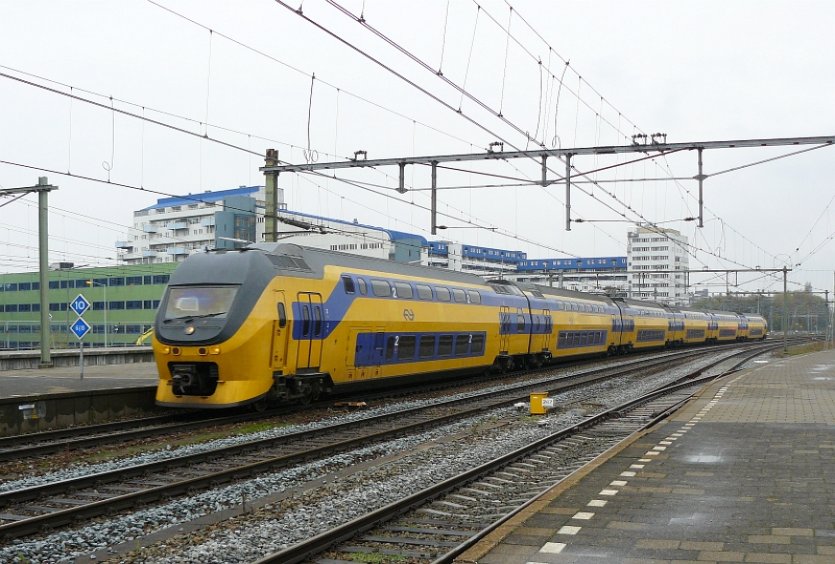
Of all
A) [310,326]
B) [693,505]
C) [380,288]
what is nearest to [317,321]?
[310,326]

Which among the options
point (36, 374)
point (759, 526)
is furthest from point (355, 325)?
point (759, 526)

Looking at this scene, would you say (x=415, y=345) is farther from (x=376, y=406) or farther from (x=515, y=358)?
(x=515, y=358)

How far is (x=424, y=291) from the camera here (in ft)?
80.0

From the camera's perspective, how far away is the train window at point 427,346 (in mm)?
24125

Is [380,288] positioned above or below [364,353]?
above

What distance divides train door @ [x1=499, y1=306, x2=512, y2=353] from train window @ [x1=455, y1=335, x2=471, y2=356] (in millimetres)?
3119

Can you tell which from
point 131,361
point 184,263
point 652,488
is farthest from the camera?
point 131,361

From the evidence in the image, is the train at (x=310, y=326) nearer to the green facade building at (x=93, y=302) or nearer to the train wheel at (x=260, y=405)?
the train wheel at (x=260, y=405)

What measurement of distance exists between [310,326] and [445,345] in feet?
24.9

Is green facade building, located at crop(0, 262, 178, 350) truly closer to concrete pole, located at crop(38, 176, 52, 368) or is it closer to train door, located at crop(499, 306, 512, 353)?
concrete pole, located at crop(38, 176, 52, 368)

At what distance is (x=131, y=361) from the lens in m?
33.0

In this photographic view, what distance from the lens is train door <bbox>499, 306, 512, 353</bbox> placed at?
30.2 metres

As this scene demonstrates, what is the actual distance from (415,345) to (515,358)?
10.5m

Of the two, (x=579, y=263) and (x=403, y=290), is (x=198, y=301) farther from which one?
(x=579, y=263)
